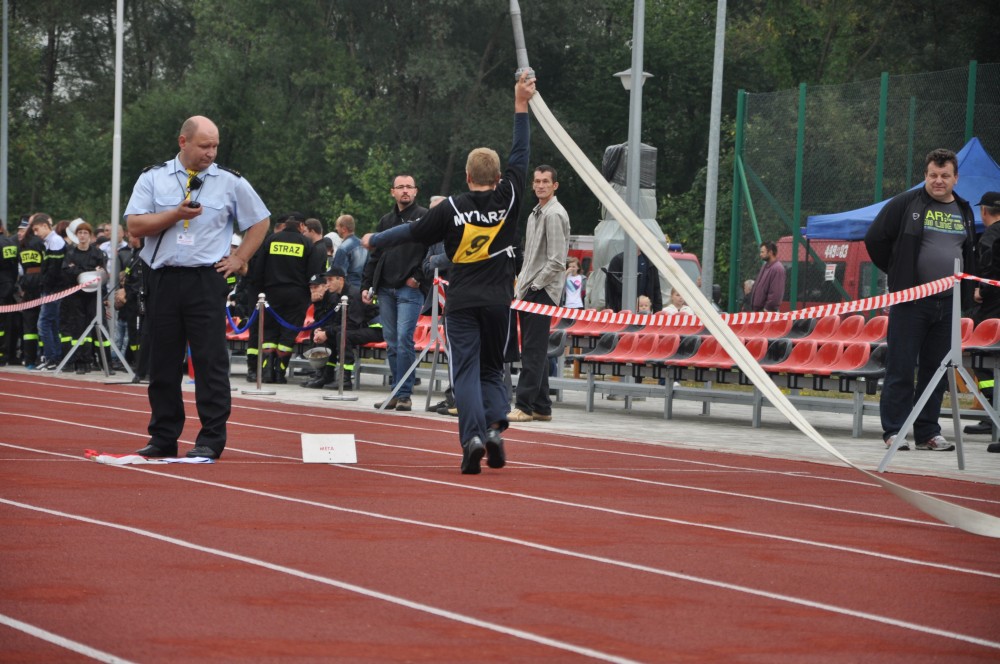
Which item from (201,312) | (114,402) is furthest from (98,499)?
(114,402)

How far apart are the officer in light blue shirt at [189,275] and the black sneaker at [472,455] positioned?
58.2 inches

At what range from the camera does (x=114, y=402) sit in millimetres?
15570

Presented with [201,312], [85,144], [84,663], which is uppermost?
[85,144]

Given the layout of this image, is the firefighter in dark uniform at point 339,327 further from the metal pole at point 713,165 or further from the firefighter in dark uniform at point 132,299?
the metal pole at point 713,165

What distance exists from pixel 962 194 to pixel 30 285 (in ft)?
44.1

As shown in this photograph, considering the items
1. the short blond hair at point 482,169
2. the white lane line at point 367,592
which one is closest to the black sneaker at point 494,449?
the short blond hair at point 482,169

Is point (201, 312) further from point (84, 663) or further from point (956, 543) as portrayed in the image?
point (84, 663)

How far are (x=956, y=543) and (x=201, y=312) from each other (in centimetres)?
454

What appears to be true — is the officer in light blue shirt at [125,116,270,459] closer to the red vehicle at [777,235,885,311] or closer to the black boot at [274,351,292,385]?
the black boot at [274,351,292,385]

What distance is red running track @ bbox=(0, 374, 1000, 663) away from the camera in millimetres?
4828

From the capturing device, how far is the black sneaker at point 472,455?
9359 mm

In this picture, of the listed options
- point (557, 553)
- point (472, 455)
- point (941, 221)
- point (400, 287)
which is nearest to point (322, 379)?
point (400, 287)

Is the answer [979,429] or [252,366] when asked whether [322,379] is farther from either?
[979,429]

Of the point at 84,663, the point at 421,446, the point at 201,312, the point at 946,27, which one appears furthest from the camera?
the point at 946,27
